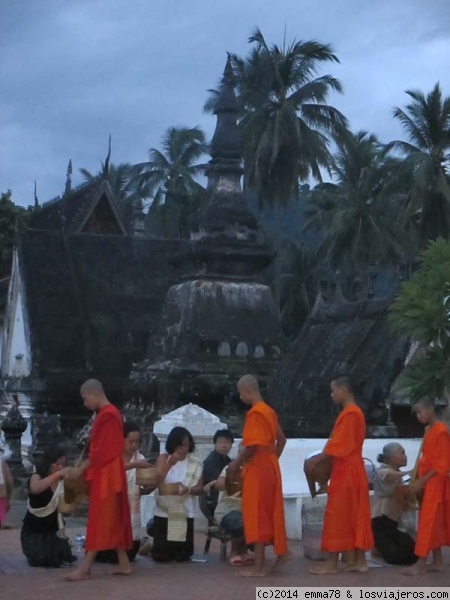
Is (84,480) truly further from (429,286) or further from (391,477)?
(429,286)

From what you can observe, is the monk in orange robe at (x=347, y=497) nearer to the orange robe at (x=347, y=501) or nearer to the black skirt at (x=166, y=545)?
the orange robe at (x=347, y=501)

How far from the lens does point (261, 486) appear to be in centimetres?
914

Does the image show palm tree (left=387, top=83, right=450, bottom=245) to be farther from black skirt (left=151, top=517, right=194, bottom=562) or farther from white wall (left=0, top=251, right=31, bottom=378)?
black skirt (left=151, top=517, right=194, bottom=562)

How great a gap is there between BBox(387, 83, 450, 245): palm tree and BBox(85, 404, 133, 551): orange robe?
29190 mm

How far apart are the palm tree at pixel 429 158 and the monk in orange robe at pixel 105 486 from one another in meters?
29.2

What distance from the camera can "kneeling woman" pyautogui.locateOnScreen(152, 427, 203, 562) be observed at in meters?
10.1

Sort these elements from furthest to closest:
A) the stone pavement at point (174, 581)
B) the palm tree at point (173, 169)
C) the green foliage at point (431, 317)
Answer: the palm tree at point (173, 169)
the green foliage at point (431, 317)
the stone pavement at point (174, 581)

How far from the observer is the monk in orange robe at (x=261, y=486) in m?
9.10

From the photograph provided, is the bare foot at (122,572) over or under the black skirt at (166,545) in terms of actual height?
under

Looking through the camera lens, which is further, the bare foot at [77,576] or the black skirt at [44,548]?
the black skirt at [44,548]

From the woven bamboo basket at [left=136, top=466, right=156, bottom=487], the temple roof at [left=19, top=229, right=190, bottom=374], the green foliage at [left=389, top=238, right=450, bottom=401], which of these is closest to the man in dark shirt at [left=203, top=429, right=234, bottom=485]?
the woven bamboo basket at [left=136, top=466, right=156, bottom=487]

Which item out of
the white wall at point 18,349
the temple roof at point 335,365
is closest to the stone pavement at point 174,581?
the temple roof at point 335,365

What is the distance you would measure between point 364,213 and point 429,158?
583 centimetres

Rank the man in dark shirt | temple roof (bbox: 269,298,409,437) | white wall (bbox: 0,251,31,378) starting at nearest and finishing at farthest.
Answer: the man in dark shirt, temple roof (bbox: 269,298,409,437), white wall (bbox: 0,251,31,378)
